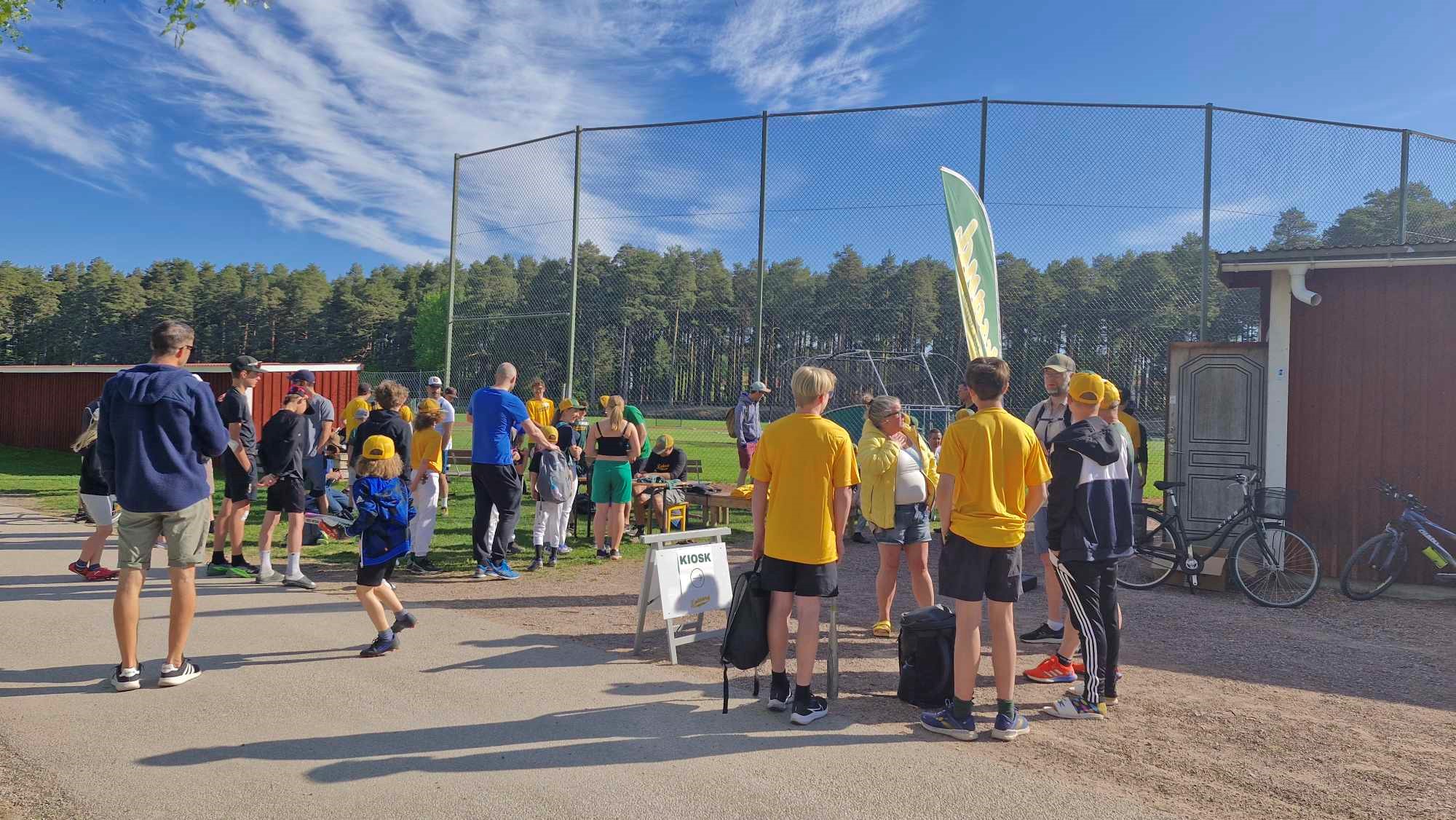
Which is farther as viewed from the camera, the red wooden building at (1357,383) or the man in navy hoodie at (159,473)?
the red wooden building at (1357,383)

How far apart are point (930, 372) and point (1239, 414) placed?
140 inches

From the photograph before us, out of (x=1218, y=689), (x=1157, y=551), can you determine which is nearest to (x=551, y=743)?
(x=1218, y=689)

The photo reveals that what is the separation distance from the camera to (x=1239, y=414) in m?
9.21

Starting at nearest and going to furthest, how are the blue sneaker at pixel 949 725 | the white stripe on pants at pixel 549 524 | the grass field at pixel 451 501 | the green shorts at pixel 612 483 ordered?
the blue sneaker at pixel 949 725 < the white stripe on pants at pixel 549 524 < the green shorts at pixel 612 483 < the grass field at pixel 451 501

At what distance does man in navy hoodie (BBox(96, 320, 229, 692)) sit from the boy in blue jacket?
0.79 meters

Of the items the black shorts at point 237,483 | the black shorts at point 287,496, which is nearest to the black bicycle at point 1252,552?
the black shorts at point 287,496

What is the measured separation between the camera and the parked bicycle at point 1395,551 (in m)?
7.69

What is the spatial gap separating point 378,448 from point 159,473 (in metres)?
1.11

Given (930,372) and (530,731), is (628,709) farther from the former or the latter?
(930,372)

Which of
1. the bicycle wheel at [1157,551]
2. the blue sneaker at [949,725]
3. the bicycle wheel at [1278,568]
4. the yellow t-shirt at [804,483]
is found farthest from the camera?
the bicycle wheel at [1157,551]

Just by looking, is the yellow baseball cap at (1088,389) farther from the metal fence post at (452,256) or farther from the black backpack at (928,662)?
the metal fence post at (452,256)

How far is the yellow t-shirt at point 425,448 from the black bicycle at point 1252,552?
19.4ft

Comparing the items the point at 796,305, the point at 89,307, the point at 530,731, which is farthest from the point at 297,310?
the point at 530,731

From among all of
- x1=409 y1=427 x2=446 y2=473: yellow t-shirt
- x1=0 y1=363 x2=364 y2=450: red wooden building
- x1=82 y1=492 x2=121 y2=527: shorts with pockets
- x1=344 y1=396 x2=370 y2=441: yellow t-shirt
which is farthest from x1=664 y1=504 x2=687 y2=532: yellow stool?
x1=0 y1=363 x2=364 y2=450: red wooden building
